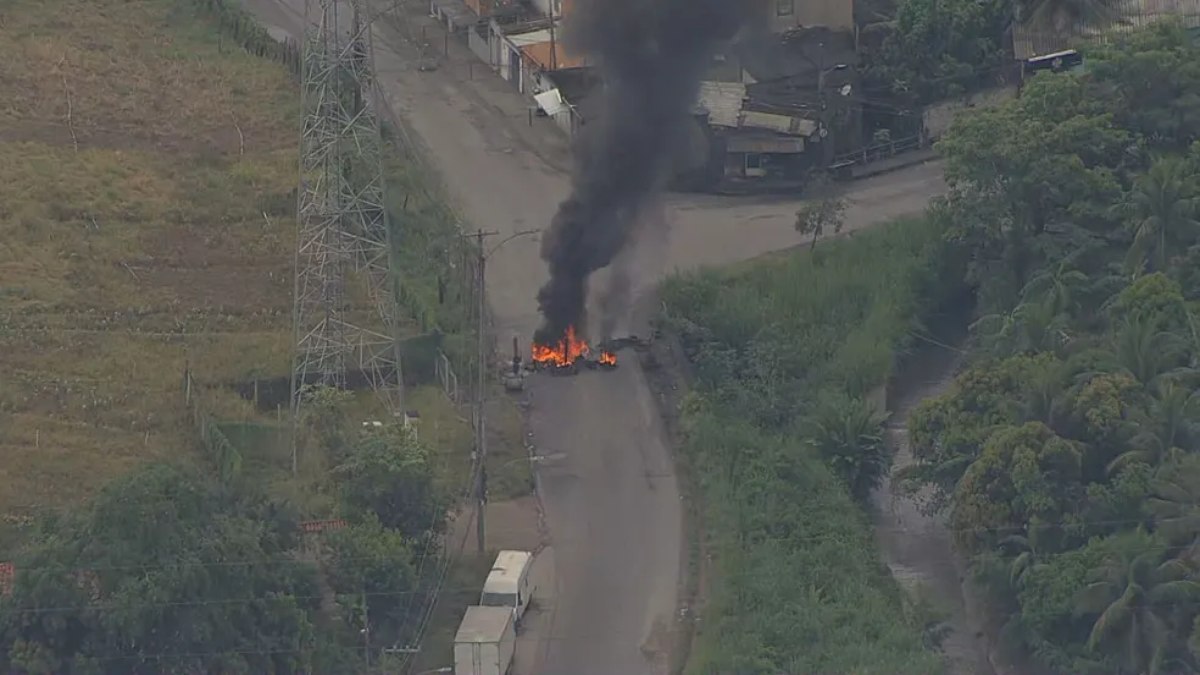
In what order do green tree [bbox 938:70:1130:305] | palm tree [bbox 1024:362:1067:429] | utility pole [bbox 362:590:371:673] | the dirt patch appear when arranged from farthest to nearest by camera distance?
1. green tree [bbox 938:70:1130:305]
2. palm tree [bbox 1024:362:1067:429]
3. the dirt patch
4. utility pole [bbox 362:590:371:673]

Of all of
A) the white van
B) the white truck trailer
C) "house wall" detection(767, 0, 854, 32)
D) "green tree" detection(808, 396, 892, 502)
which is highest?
"house wall" detection(767, 0, 854, 32)

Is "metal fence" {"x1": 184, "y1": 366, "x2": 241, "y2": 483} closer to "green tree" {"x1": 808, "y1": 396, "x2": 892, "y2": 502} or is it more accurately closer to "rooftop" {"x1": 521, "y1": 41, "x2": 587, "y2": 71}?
"green tree" {"x1": 808, "y1": 396, "x2": 892, "y2": 502}

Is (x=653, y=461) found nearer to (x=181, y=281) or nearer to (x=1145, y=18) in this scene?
(x=181, y=281)

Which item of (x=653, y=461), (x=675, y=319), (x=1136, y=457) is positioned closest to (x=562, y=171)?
(x=675, y=319)

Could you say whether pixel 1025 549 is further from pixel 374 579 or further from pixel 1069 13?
pixel 1069 13

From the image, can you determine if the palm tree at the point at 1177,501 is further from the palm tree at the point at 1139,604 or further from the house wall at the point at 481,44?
the house wall at the point at 481,44

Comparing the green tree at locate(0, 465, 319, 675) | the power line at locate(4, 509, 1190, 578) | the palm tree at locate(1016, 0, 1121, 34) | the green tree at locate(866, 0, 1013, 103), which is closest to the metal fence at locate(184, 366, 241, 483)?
the power line at locate(4, 509, 1190, 578)

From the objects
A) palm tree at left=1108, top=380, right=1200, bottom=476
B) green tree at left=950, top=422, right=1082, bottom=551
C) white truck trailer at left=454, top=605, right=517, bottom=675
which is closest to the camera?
white truck trailer at left=454, top=605, right=517, bottom=675
